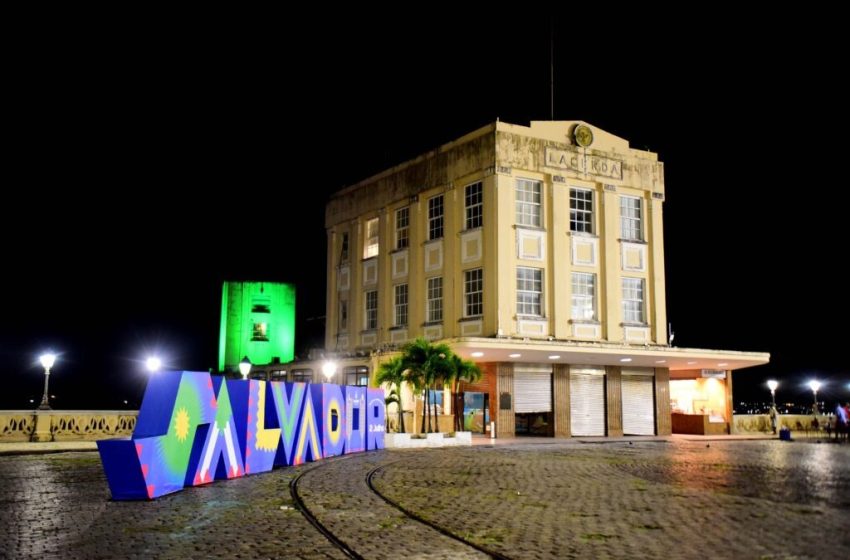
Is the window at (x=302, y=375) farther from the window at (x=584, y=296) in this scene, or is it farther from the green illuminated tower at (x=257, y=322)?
the window at (x=584, y=296)

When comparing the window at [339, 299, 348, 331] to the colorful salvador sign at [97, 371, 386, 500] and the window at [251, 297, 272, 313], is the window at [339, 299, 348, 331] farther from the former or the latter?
the colorful salvador sign at [97, 371, 386, 500]

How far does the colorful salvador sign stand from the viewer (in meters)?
11.3

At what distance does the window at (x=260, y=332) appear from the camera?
180 feet

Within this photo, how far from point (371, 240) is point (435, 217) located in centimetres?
562

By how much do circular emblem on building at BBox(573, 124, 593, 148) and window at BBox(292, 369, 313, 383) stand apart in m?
18.7

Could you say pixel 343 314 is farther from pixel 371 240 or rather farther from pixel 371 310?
pixel 371 240

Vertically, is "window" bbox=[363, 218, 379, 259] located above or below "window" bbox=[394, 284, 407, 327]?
above

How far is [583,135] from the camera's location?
113 feet

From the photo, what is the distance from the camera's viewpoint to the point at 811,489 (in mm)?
13086

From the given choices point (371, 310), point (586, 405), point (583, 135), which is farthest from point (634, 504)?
point (371, 310)

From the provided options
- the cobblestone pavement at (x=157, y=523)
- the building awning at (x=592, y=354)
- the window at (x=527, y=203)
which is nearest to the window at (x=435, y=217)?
the window at (x=527, y=203)

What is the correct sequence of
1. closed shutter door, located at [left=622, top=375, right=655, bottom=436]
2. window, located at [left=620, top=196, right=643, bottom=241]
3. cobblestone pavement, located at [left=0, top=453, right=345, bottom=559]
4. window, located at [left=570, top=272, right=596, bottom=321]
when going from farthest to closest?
window, located at [left=620, top=196, right=643, bottom=241]
closed shutter door, located at [left=622, top=375, right=655, bottom=436]
window, located at [left=570, top=272, right=596, bottom=321]
cobblestone pavement, located at [left=0, top=453, right=345, bottom=559]

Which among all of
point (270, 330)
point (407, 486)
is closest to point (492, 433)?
point (407, 486)

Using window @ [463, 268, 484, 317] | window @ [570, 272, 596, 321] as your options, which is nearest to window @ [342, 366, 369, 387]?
window @ [463, 268, 484, 317]
